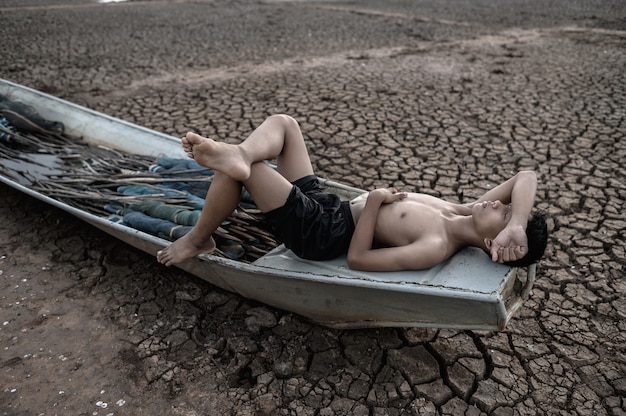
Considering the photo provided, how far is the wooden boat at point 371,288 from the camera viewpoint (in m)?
2.05

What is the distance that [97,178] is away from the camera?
3484mm

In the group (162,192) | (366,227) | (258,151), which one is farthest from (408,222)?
(162,192)

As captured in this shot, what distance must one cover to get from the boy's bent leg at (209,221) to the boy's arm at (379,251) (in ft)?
1.99

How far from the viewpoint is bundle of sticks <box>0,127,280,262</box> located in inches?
114

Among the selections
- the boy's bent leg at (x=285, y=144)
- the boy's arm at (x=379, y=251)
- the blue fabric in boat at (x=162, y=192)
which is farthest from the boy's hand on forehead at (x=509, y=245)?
the blue fabric in boat at (x=162, y=192)

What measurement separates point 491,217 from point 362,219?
57 centimetres

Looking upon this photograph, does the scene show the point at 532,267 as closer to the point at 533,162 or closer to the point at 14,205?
the point at 533,162

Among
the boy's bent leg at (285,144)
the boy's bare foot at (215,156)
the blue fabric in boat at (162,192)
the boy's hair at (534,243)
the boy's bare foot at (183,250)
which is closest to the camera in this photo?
the boy's hair at (534,243)

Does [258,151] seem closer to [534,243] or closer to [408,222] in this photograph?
[408,222]

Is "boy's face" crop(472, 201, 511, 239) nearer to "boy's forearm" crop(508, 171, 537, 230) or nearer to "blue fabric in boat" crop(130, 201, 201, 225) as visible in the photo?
"boy's forearm" crop(508, 171, 537, 230)

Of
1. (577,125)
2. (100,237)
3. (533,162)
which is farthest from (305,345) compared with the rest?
(577,125)

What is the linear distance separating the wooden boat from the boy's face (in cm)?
13

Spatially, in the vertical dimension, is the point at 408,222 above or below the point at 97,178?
above

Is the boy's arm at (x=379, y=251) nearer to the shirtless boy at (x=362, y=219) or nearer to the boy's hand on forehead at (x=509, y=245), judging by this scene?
the shirtless boy at (x=362, y=219)
